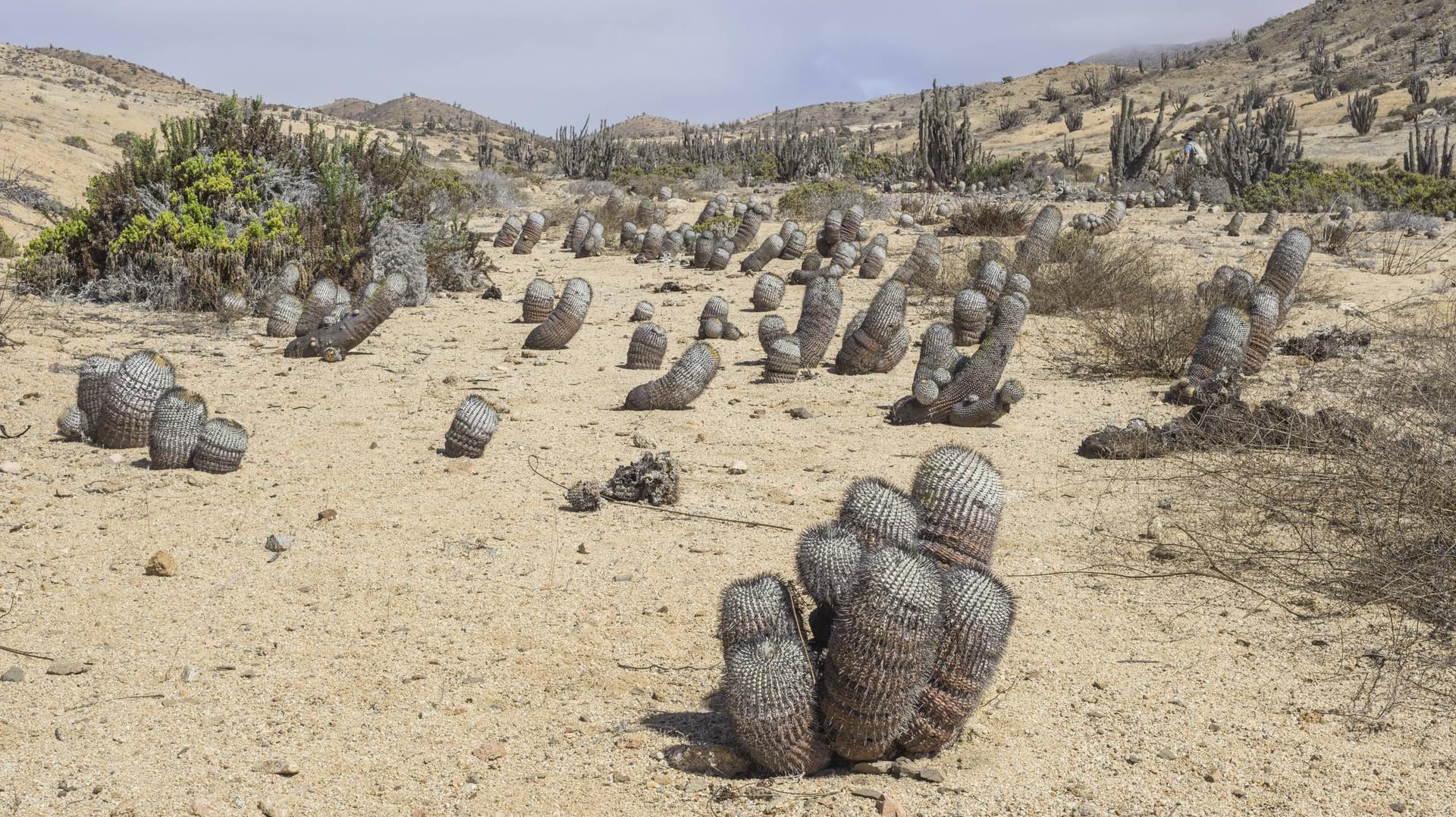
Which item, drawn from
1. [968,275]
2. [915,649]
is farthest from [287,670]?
[968,275]

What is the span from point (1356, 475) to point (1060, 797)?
2.74m

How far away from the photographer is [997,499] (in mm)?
3670

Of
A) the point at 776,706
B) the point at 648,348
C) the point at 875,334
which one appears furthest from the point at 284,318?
the point at 776,706

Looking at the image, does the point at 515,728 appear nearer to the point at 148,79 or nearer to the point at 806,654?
the point at 806,654

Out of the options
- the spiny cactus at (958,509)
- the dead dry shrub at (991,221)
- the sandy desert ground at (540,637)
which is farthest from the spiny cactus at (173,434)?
the dead dry shrub at (991,221)

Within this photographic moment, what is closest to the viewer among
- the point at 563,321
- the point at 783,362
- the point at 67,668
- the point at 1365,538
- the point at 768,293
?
the point at 67,668

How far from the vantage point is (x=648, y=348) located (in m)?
9.41

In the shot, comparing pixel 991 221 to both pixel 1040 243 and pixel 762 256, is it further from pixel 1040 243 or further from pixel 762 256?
pixel 762 256

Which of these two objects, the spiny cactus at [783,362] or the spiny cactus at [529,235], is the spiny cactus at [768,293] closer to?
the spiny cactus at [783,362]

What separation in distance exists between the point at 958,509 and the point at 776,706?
0.95m

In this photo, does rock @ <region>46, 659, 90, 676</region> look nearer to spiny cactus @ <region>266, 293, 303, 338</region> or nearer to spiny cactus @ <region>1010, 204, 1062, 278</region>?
spiny cactus @ <region>266, 293, 303, 338</region>

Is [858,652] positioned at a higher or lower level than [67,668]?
higher

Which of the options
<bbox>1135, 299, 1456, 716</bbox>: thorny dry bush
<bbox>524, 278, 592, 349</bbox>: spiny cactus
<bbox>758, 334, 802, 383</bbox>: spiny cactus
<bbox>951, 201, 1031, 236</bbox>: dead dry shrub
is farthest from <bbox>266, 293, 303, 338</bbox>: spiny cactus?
<bbox>951, 201, 1031, 236</bbox>: dead dry shrub

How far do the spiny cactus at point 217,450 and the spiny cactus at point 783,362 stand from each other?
426 cm
